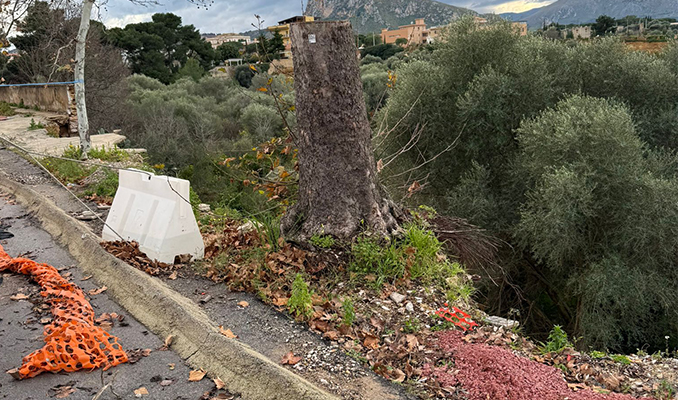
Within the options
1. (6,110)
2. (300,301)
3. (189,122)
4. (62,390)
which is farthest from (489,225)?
(189,122)

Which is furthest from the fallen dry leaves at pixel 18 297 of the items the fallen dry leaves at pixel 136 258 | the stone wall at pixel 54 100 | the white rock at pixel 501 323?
the stone wall at pixel 54 100

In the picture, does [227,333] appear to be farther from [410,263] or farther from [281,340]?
[410,263]

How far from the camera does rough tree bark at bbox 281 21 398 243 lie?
5.05 meters

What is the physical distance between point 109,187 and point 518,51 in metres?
11.6

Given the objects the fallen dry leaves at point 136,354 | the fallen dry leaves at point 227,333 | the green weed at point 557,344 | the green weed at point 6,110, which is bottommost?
the green weed at point 557,344

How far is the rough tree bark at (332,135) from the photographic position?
5.05 meters

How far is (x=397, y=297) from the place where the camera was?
4609mm

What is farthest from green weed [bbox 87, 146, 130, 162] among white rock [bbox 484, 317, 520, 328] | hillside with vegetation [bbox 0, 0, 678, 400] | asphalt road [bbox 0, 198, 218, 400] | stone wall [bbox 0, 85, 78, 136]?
white rock [bbox 484, 317, 520, 328]

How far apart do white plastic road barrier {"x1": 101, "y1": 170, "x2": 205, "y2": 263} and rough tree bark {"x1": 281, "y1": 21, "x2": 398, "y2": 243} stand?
3.41 ft

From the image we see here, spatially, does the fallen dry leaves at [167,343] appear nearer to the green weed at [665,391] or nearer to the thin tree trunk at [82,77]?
the green weed at [665,391]

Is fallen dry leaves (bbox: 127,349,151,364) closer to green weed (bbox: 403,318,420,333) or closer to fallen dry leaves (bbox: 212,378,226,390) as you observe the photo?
fallen dry leaves (bbox: 212,378,226,390)

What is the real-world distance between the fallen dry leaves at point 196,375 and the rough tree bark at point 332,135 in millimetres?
1675

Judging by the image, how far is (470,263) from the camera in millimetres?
6359

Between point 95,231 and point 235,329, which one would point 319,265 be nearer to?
point 235,329
